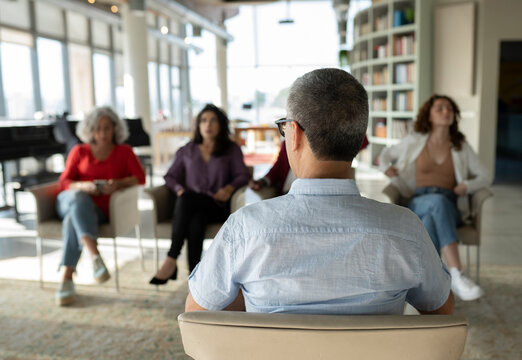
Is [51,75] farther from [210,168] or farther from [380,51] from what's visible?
[210,168]

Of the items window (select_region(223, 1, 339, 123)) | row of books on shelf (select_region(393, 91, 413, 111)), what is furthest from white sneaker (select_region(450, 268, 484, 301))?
window (select_region(223, 1, 339, 123))

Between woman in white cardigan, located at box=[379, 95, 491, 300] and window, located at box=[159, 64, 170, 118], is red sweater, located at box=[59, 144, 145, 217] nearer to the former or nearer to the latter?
woman in white cardigan, located at box=[379, 95, 491, 300]

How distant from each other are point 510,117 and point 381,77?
328 cm

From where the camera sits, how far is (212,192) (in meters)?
3.73

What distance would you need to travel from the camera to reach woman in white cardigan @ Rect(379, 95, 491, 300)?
3281 mm

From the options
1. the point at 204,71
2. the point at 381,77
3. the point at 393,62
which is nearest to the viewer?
the point at 393,62

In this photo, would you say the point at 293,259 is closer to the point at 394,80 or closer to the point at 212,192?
the point at 212,192

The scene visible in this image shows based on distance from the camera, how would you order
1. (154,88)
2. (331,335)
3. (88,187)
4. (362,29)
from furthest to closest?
(154,88) < (362,29) < (88,187) < (331,335)

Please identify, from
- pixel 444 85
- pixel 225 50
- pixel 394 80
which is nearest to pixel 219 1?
pixel 225 50

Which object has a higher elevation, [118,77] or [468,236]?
[118,77]

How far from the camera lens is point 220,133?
3807mm

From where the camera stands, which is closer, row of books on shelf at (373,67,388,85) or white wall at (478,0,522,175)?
white wall at (478,0,522,175)

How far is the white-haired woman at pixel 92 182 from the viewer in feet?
11.0

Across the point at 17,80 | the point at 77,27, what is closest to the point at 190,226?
the point at 17,80
